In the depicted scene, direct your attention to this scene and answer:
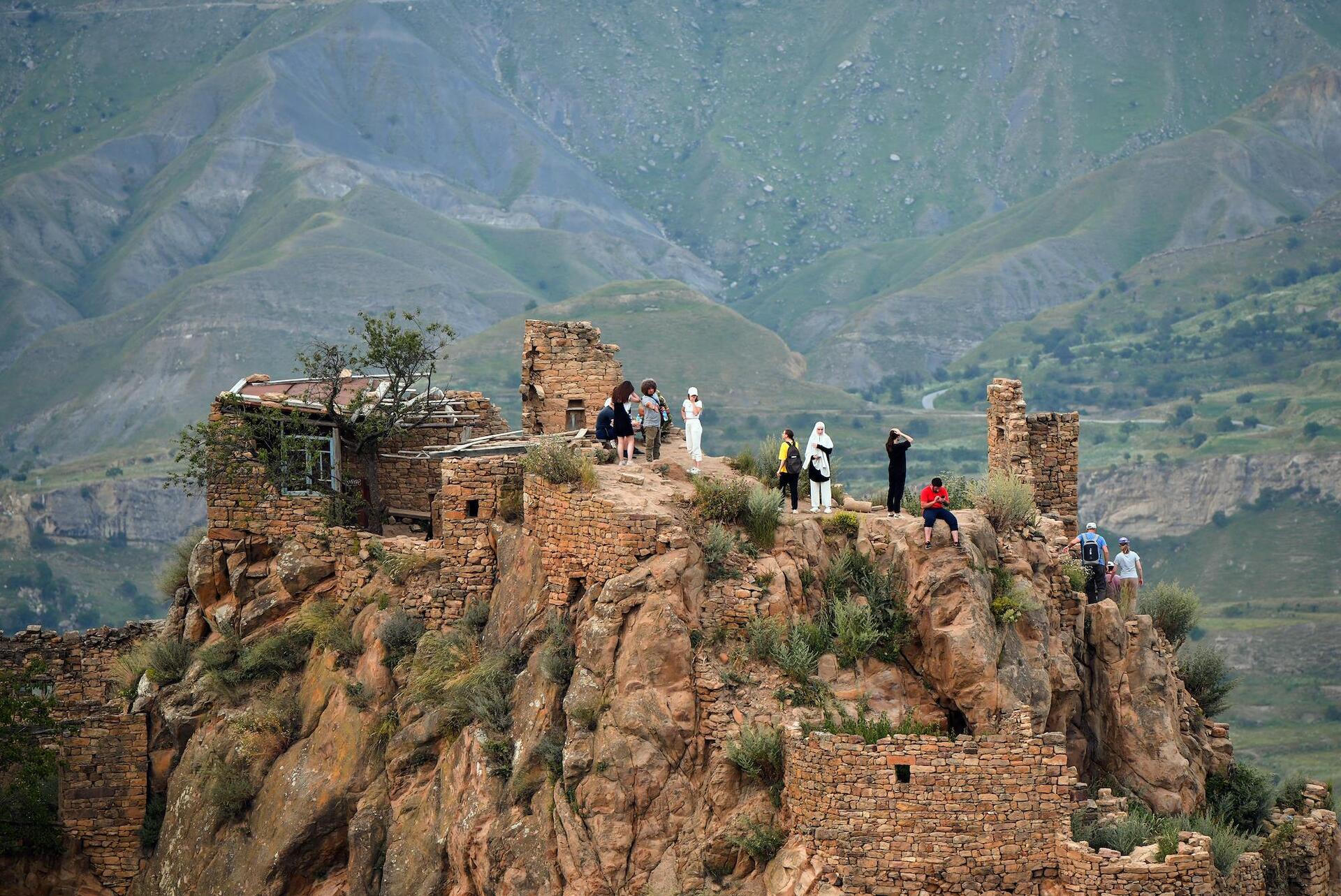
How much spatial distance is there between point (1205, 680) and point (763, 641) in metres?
11.9

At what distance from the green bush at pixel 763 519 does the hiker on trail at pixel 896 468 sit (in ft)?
7.09

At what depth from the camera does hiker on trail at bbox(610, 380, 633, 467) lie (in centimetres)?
4078

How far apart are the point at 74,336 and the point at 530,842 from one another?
525 feet

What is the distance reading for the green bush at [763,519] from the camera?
3725cm

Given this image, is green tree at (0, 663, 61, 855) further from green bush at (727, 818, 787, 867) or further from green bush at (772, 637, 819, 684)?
green bush at (772, 637, 819, 684)

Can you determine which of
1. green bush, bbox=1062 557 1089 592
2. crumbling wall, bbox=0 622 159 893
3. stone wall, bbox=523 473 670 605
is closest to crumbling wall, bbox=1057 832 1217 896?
green bush, bbox=1062 557 1089 592

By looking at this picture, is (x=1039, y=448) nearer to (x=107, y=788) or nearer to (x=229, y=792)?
(x=229, y=792)

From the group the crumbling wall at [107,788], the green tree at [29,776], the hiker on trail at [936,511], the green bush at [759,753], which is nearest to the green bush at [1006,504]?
the hiker on trail at [936,511]

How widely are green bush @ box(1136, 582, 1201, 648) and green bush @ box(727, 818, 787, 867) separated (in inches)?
475

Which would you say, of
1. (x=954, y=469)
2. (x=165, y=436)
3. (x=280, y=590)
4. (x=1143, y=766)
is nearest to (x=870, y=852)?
(x=1143, y=766)

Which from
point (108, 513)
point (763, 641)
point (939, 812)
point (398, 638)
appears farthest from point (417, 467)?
point (108, 513)

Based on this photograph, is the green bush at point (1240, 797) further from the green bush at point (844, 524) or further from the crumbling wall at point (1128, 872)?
the green bush at point (844, 524)

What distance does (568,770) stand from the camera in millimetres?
35969

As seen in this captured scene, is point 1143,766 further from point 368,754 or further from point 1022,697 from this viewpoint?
point 368,754
